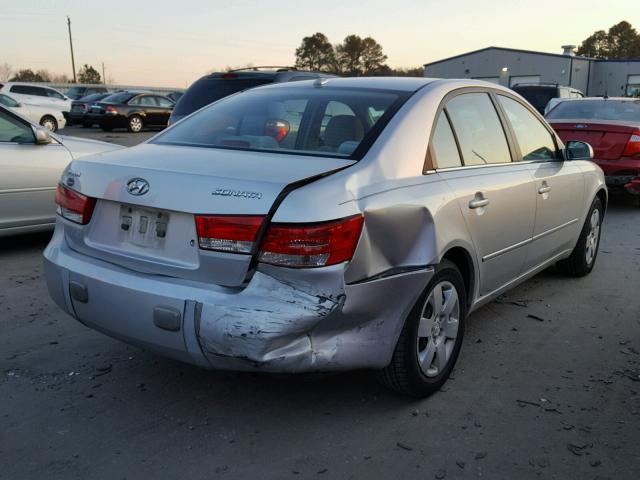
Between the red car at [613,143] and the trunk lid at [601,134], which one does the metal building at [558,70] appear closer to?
the red car at [613,143]

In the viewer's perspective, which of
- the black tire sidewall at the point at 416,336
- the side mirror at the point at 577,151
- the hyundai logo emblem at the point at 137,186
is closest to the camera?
the hyundai logo emblem at the point at 137,186

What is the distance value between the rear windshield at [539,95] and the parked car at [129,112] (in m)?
13.6

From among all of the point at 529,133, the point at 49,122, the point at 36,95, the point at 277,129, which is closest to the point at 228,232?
the point at 277,129

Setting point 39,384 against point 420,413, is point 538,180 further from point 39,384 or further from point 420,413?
point 39,384

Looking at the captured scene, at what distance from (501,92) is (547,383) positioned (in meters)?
1.93

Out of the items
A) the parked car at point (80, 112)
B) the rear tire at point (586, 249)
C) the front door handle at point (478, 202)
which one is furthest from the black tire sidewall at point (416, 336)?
the parked car at point (80, 112)

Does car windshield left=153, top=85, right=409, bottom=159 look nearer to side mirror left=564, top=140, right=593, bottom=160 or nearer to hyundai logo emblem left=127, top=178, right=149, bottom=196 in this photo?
hyundai logo emblem left=127, top=178, right=149, bottom=196

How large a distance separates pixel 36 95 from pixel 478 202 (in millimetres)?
23482

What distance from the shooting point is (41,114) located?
2108 centimetres

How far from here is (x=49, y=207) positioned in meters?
6.07

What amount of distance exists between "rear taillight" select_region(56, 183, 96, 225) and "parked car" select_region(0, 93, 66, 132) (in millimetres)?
18706

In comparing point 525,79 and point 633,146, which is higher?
point 525,79

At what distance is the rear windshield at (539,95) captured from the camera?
55.3 feet

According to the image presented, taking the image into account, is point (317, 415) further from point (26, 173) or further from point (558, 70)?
point (558, 70)
